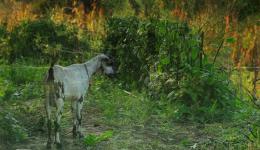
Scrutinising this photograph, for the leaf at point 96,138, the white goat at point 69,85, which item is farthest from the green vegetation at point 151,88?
the white goat at point 69,85

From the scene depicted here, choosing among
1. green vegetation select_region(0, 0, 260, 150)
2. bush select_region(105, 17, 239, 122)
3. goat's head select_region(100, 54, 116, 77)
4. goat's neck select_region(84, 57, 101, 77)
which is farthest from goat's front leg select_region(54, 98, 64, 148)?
bush select_region(105, 17, 239, 122)

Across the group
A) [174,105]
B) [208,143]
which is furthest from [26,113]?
[208,143]

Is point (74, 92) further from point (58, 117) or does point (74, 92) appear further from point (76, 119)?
point (76, 119)

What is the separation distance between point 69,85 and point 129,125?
1.61m

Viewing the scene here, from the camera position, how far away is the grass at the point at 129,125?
7547 mm

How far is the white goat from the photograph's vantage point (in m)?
7.20

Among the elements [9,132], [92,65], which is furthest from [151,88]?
[9,132]

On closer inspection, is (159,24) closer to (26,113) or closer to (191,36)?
(191,36)

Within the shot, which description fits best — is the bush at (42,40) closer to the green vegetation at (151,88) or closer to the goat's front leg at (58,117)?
the green vegetation at (151,88)

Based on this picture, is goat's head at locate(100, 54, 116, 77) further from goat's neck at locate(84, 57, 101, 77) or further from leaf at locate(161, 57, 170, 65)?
leaf at locate(161, 57, 170, 65)

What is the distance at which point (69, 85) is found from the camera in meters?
7.45

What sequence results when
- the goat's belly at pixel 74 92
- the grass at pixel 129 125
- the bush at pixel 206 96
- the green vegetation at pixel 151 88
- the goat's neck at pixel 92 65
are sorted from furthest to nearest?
the bush at pixel 206 96
the goat's neck at pixel 92 65
the green vegetation at pixel 151 88
the grass at pixel 129 125
the goat's belly at pixel 74 92

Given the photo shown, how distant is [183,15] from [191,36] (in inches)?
51.0

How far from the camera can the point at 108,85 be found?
1148 centimetres
